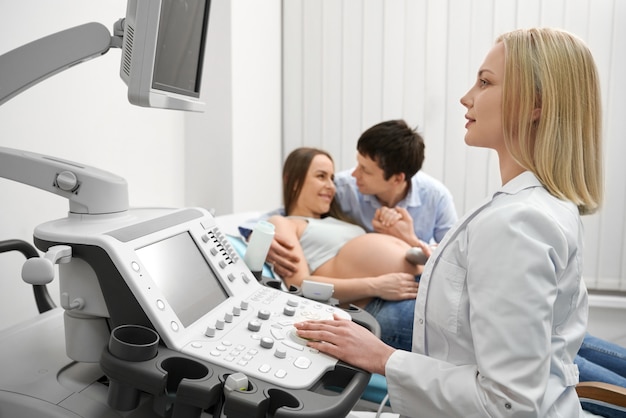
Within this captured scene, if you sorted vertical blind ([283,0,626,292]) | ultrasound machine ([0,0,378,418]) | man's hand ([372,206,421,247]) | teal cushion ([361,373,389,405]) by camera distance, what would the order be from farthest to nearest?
1. vertical blind ([283,0,626,292])
2. man's hand ([372,206,421,247])
3. teal cushion ([361,373,389,405])
4. ultrasound machine ([0,0,378,418])

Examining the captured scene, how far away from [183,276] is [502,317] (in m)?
0.57

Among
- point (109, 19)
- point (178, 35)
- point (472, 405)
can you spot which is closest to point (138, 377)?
point (472, 405)

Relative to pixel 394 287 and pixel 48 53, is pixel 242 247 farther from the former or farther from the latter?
pixel 48 53

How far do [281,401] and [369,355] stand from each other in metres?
0.24

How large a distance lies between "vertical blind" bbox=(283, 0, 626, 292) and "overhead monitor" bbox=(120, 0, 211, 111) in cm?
177

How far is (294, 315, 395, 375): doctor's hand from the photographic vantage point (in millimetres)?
943

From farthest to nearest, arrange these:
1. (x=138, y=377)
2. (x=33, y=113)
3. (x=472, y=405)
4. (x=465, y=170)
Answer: (x=465, y=170)
(x=33, y=113)
(x=472, y=405)
(x=138, y=377)

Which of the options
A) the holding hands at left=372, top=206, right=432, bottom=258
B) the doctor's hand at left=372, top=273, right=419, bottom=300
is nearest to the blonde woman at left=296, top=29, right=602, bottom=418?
the doctor's hand at left=372, top=273, right=419, bottom=300

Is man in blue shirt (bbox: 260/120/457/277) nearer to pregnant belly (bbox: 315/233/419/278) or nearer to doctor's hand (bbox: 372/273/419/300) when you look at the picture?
pregnant belly (bbox: 315/233/419/278)

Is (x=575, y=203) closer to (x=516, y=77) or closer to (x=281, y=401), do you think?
(x=516, y=77)

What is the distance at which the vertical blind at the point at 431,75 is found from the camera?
275 cm

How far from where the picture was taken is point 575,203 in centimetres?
98

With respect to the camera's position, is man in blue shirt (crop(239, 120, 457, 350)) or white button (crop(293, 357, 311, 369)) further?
man in blue shirt (crop(239, 120, 457, 350))

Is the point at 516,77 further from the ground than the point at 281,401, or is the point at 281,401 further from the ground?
the point at 516,77
